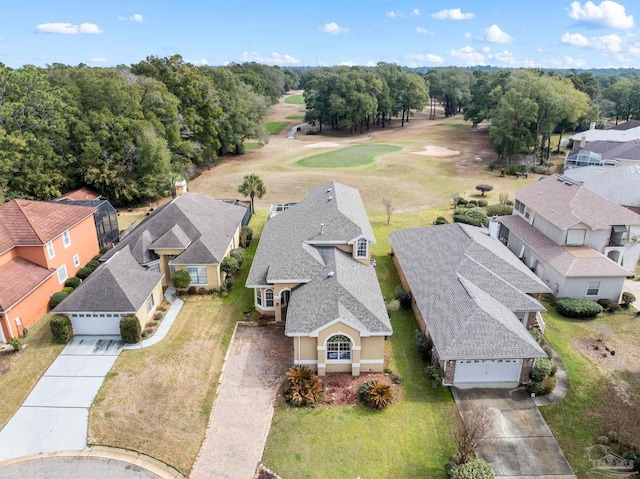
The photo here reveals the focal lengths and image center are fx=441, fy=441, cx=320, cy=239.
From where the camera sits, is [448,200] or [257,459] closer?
[257,459]

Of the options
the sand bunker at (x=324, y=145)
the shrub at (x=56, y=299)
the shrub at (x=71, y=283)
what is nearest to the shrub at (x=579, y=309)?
the shrub at (x=56, y=299)

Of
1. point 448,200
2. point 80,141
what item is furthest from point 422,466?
point 80,141

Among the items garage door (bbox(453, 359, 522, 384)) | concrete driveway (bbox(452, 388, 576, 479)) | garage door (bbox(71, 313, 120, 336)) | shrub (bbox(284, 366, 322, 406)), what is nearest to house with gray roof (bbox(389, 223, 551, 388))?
garage door (bbox(453, 359, 522, 384))

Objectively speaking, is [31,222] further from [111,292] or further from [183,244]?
[183,244]

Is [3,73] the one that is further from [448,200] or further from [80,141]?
[448,200]

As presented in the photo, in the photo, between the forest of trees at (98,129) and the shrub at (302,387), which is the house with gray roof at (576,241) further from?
the forest of trees at (98,129)

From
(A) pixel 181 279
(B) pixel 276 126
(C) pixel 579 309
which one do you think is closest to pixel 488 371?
(C) pixel 579 309
